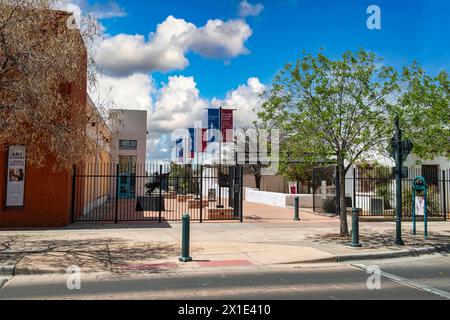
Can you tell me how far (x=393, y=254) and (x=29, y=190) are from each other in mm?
11955

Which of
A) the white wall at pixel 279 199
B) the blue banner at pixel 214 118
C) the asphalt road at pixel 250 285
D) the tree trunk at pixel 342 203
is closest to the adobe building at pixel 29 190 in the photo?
the asphalt road at pixel 250 285

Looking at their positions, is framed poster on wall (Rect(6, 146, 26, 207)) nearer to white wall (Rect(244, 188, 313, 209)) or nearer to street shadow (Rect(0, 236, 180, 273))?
street shadow (Rect(0, 236, 180, 273))

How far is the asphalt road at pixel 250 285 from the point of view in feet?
23.7

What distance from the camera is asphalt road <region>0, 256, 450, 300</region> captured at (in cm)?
724

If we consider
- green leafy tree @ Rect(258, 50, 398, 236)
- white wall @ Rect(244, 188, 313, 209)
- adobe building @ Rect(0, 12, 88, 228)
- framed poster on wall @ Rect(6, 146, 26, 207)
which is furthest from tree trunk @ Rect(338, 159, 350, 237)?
white wall @ Rect(244, 188, 313, 209)

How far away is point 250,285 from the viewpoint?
316 inches

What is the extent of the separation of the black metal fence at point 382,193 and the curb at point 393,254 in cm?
857

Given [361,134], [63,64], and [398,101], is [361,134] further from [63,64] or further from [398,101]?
[63,64]

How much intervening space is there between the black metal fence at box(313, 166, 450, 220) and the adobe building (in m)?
13.1

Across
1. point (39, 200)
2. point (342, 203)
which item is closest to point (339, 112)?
point (342, 203)

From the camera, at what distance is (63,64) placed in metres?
10.4

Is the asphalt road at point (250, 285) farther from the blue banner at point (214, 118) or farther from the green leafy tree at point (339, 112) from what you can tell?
the blue banner at point (214, 118)

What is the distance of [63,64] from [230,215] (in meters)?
11.7

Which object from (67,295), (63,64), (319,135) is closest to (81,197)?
(63,64)
